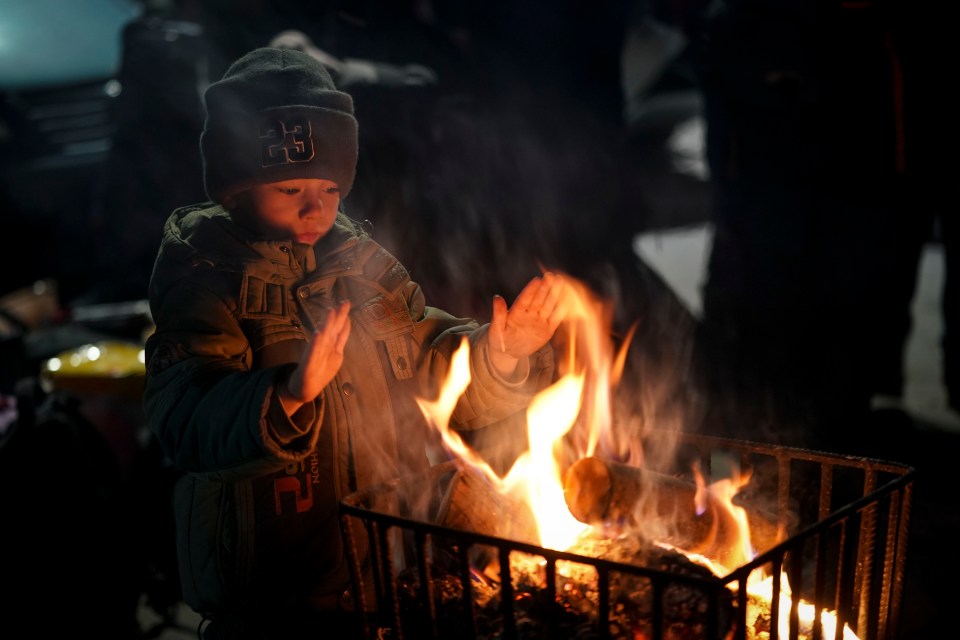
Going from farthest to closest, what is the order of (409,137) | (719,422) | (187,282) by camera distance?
(719,422), (409,137), (187,282)

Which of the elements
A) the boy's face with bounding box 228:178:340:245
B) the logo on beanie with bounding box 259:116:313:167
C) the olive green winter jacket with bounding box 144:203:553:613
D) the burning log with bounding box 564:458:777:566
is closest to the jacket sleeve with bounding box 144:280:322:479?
Result: the olive green winter jacket with bounding box 144:203:553:613

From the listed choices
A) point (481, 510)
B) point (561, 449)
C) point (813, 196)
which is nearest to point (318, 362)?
point (481, 510)

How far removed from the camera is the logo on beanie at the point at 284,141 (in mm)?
1771

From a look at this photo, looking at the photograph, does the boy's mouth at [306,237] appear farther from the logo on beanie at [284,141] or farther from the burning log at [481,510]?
the burning log at [481,510]

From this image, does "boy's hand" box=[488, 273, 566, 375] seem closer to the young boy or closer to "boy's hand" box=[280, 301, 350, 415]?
the young boy

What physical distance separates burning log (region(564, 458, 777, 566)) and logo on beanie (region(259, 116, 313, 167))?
106 centimetres

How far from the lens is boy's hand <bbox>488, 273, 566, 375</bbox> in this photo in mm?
1938

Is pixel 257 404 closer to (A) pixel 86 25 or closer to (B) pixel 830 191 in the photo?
(B) pixel 830 191

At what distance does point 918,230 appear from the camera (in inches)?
187

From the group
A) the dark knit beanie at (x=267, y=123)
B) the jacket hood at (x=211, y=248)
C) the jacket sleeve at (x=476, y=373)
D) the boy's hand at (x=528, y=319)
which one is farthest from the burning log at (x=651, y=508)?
the dark knit beanie at (x=267, y=123)

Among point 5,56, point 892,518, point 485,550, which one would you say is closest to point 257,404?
point 485,550

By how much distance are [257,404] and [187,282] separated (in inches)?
16.3

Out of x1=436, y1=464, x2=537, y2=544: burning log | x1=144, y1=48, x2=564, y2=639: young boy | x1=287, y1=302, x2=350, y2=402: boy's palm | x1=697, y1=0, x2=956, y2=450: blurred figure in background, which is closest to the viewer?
x1=287, y1=302, x2=350, y2=402: boy's palm

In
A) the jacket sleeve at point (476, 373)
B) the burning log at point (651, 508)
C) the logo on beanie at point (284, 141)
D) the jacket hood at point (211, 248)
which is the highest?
the logo on beanie at point (284, 141)
